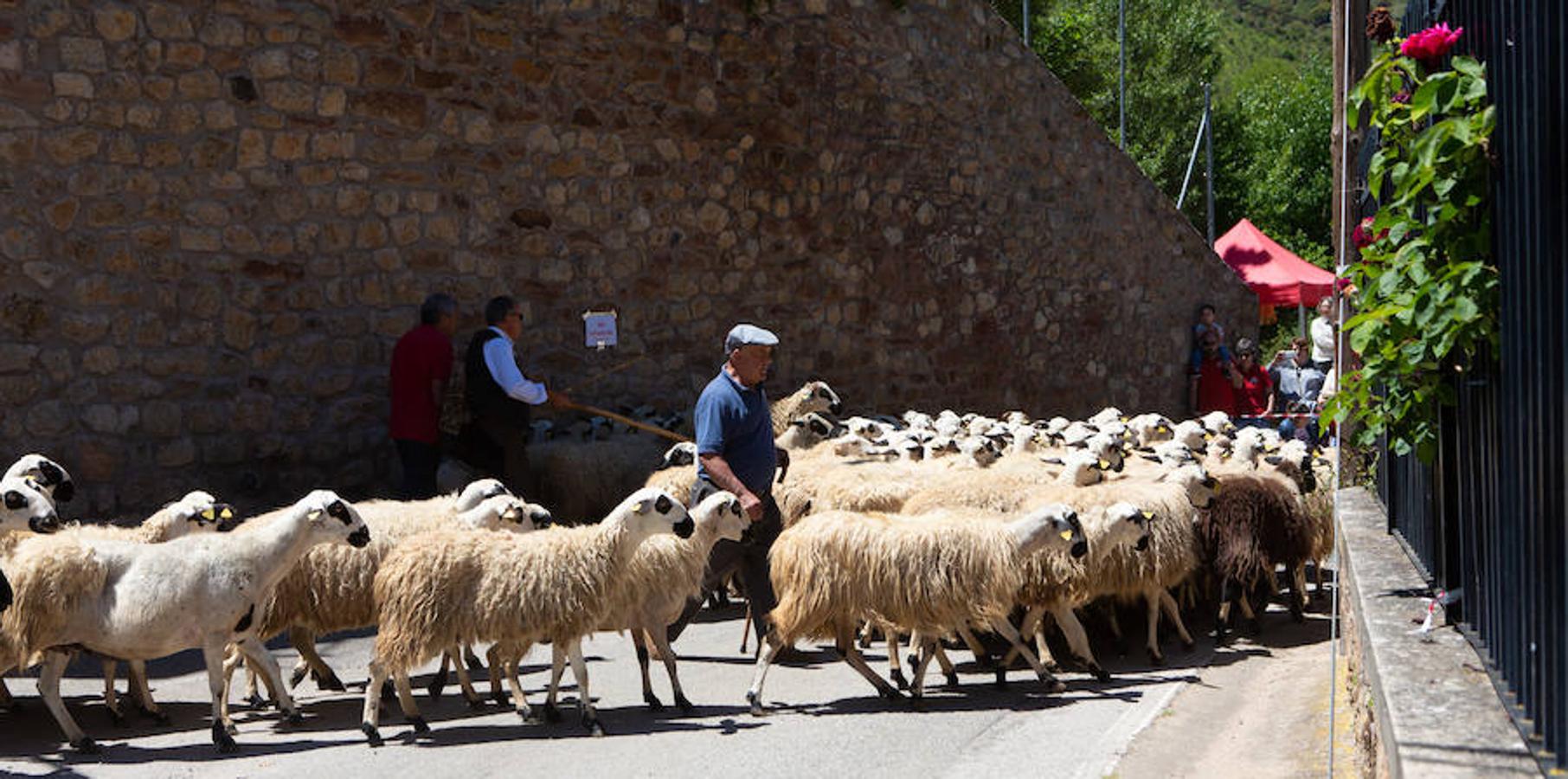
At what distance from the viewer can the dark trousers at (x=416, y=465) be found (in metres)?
11.4

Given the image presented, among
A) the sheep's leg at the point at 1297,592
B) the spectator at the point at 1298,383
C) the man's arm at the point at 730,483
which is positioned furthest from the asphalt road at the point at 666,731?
the spectator at the point at 1298,383

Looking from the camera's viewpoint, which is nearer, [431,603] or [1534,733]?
[1534,733]

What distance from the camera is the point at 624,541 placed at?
7.48 meters

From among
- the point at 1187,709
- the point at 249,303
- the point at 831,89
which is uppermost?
the point at 831,89

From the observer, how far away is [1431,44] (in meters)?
4.60

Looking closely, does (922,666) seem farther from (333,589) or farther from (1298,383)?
(1298,383)

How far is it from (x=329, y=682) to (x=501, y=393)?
3.29 meters

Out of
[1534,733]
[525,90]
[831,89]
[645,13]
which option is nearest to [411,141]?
[525,90]

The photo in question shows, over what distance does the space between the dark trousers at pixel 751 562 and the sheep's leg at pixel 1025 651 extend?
4.17ft

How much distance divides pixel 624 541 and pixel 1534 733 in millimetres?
4631

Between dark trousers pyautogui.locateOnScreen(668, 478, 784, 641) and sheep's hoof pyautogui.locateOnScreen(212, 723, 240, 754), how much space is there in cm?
244

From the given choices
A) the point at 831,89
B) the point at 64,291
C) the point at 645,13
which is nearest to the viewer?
the point at 64,291

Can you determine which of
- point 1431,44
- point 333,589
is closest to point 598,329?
point 333,589

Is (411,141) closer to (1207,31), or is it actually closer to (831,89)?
(831,89)
